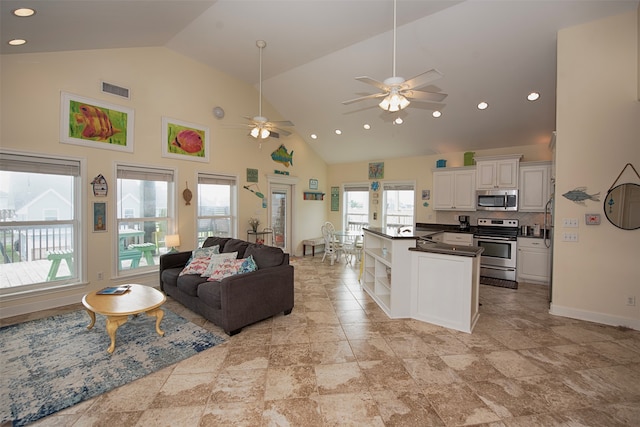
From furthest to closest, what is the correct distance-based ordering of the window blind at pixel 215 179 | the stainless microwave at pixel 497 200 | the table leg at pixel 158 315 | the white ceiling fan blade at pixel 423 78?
the window blind at pixel 215 179
the stainless microwave at pixel 497 200
the table leg at pixel 158 315
the white ceiling fan blade at pixel 423 78

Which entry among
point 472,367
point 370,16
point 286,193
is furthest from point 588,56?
point 286,193

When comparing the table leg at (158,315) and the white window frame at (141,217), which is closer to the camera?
the table leg at (158,315)

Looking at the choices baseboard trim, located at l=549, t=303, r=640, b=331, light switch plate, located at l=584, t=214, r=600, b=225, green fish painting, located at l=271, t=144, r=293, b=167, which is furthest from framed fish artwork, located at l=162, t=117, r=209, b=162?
baseboard trim, located at l=549, t=303, r=640, b=331

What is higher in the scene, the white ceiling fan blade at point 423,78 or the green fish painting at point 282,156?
the green fish painting at point 282,156

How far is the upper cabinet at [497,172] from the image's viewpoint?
527 centimetres

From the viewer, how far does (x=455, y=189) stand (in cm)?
601

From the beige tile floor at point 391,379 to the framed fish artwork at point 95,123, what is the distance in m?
2.90

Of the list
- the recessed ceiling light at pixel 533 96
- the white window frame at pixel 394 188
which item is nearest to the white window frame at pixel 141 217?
the white window frame at pixel 394 188

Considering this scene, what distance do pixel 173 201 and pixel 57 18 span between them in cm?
278

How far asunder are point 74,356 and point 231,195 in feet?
12.6

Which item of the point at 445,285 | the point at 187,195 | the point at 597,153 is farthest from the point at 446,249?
→ the point at 187,195

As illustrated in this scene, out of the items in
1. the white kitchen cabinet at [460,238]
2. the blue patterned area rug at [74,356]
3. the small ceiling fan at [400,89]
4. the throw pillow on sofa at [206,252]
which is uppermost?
the small ceiling fan at [400,89]

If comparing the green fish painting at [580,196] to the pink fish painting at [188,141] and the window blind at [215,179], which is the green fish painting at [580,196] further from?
the pink fish painting at [188,141]

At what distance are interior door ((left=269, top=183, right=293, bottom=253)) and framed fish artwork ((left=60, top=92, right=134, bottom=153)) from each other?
3183 mm
